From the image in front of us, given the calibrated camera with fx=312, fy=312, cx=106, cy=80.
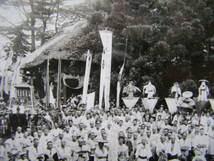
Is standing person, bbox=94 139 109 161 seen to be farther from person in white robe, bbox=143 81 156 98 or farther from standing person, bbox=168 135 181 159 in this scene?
person in white robe, bbox=143 81 156 98

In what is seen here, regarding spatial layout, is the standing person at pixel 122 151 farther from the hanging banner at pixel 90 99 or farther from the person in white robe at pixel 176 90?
the person in white robe at pixel 176 90

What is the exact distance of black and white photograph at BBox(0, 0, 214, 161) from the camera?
14.0 feet

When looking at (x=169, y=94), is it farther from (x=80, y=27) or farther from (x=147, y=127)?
(x=80, y=27)

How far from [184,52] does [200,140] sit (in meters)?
1.75

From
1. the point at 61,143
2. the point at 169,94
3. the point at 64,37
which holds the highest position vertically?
the point at 64,37

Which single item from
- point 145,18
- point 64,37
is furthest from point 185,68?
point 64,37

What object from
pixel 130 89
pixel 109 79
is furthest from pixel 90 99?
pixel 130 89

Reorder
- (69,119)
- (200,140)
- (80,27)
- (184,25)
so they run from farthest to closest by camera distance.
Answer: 1. (80,27)
2. (184,25)
3. (69,119)
4. (200,140)

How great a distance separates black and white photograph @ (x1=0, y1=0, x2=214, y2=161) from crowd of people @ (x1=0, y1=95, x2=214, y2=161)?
1 cm

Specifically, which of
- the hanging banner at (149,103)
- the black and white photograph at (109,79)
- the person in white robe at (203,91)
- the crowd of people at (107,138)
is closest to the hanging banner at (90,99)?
the black and white photograph at (109,79)

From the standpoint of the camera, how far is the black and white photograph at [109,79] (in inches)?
168

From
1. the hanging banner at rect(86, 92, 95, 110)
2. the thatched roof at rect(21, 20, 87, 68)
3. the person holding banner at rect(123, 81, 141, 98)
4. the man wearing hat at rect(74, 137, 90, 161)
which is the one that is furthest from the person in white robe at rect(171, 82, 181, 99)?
the man wearing hat at rect(74, 137, 90, 161)

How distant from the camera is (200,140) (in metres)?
4.51

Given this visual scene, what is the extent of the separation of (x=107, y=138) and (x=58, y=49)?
235 cm
